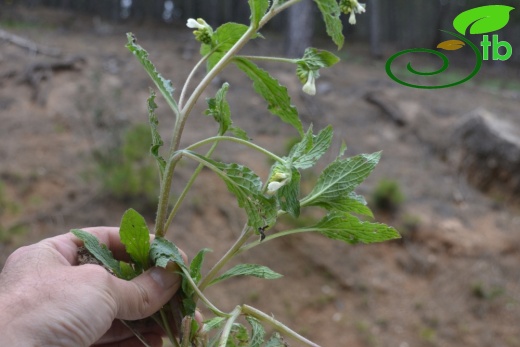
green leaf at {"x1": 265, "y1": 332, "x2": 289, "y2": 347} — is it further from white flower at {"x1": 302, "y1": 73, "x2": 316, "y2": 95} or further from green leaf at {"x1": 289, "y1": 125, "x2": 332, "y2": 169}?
white flower at {"x1": 302, "y1": 73, "x2": 316, "y2": 95}

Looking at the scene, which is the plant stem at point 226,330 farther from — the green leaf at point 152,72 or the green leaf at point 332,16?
the green leaf at point 332,16

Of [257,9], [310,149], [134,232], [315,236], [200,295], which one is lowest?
[315,236]

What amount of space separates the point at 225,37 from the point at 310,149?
0.29 meters

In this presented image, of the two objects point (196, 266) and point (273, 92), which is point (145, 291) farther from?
point (273, 92)

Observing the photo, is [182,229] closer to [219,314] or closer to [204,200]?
[204,200]

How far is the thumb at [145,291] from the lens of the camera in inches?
40.7

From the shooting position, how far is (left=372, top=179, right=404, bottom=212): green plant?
4.08 meters

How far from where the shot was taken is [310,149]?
0.98 metres

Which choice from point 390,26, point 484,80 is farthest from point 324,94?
point 390,26

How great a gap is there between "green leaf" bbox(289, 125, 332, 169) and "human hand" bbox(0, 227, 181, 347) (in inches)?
13.5

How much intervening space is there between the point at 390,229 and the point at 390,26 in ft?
52.1

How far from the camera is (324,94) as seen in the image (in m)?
6.42

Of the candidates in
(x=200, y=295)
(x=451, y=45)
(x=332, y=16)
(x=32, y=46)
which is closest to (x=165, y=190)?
(x=200, y=295)

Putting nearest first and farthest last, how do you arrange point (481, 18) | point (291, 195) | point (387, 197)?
point (291, 195) → point (481, 18) → point (387, 197)
